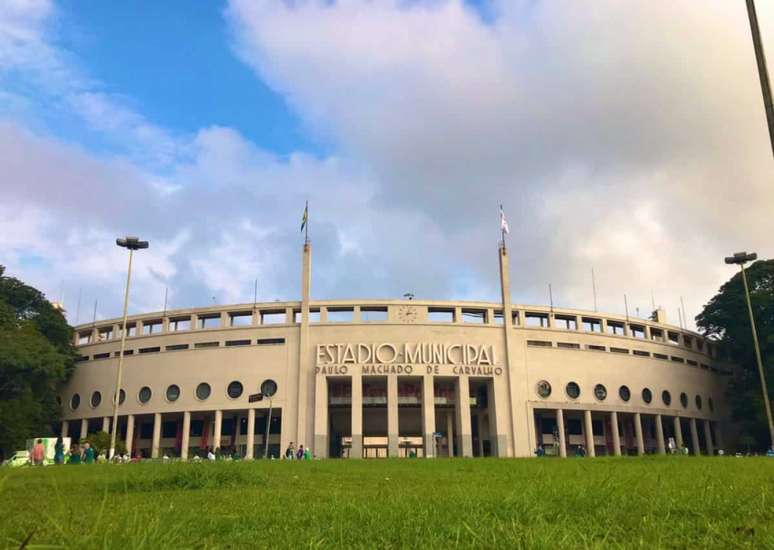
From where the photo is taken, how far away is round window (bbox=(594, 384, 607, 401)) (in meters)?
63.0

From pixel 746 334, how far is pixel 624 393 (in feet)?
42.4

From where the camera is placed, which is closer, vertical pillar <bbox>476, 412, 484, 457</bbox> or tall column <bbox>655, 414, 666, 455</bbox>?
vertical pillar <bbox>476, 412, 484, 457</bbox>

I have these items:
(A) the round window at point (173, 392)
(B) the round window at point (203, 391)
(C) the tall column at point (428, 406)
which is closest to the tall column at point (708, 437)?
(C) the tall column at point (428, 406)

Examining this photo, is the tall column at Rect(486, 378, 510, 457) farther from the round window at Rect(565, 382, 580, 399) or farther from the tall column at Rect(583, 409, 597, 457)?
the tall column at Rect(583, 409, 597, 457)

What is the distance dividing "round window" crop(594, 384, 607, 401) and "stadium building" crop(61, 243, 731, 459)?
0.11 m

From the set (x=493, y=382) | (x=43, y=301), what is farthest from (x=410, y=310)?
(x=43, y=301)

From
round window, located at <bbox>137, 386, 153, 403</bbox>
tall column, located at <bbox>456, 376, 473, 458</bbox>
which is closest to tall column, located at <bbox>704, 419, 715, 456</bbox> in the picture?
tall column, located at <bbox>456, 376, 473, 458</bbox>

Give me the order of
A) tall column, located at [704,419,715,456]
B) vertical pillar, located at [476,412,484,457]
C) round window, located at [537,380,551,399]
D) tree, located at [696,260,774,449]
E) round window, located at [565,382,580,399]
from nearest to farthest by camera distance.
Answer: tree, located at [696,260,774,449] < round window, located at [537,380,551,399] < round window, located at [565,382,580,399] < vertical pillar, located at [476,412,484,457] < tall column, located at [704,419,715,456]

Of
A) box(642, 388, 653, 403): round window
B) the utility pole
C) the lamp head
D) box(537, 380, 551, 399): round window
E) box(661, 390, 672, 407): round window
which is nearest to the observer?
the utility pole

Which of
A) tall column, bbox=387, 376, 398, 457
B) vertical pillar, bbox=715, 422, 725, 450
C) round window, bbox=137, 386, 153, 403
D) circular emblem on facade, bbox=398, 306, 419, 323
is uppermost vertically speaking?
circular emblem on facade, bbox=398, 306, 419, 323

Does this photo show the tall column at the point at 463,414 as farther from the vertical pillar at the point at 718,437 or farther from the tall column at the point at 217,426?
the vertical pillar at the point at 718,437

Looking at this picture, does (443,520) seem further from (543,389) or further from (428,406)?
(543,389)

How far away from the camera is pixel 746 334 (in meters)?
62.8

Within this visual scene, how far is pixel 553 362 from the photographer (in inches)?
2438
